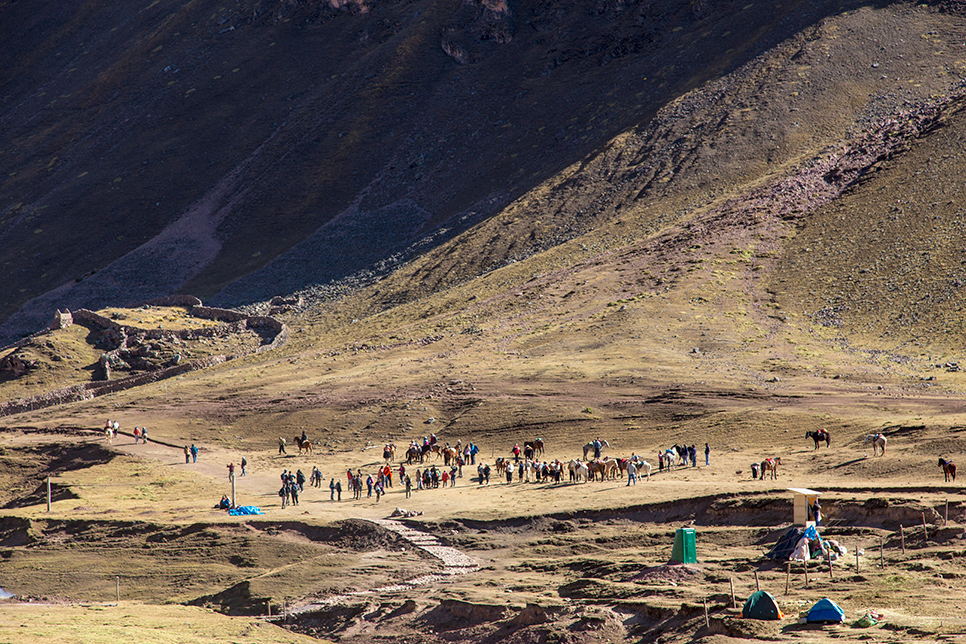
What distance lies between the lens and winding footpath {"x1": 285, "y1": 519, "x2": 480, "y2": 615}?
32375mm

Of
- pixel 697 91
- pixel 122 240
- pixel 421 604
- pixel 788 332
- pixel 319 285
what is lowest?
pixel 421 604

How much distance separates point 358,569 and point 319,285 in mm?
Result: 58879

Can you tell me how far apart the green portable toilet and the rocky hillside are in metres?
51.0

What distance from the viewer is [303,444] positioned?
5175cm

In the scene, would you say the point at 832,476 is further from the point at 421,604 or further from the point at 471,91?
the point at 471,91

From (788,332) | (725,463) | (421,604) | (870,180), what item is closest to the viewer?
(421,604)

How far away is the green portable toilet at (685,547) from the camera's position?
29656 millimetres

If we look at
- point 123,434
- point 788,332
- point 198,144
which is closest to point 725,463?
point 788,332

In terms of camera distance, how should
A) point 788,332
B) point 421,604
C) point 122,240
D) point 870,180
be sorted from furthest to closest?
point 122,240 → point 870,180 → point 788,332 → point 421,604

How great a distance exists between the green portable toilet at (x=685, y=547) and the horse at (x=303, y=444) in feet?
84.8

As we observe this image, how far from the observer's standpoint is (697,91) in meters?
95.1

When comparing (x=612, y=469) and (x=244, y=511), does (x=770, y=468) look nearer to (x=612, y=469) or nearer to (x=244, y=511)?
(x=612, y=469)

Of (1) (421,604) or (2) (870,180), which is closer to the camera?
(1) (421,604)

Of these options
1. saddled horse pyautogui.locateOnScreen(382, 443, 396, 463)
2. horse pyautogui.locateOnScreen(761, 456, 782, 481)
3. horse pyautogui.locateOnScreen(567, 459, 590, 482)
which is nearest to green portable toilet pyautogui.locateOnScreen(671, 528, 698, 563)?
horse pyautogui.locateOnScreen(761, 456, 782, 481)
